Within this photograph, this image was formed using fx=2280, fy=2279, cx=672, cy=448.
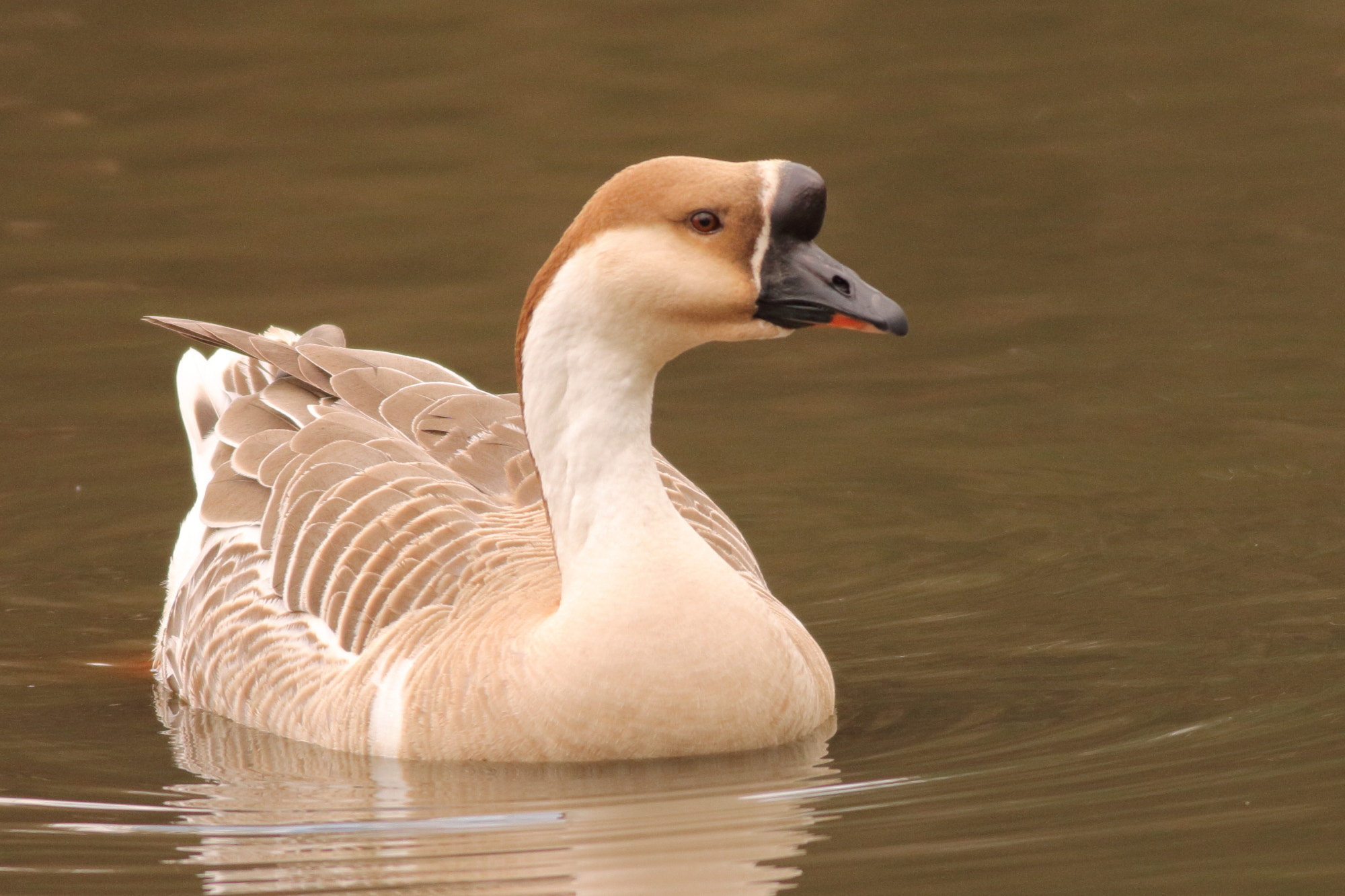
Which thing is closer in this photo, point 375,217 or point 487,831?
point 487,831

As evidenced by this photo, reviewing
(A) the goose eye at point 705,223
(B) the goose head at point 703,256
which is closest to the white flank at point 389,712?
(B) the goose head at point 703,256

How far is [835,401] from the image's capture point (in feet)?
41.3

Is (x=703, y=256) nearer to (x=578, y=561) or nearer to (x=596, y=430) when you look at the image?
(x=596, y=430)

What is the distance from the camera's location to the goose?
25.6 ft

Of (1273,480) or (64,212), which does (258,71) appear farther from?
(1273,480)

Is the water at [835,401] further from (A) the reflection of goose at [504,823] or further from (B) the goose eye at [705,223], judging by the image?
(B) the goose eye at [705,223]

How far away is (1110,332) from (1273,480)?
2283 mm

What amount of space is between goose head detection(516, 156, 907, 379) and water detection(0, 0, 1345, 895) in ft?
5.21

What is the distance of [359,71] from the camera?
18.6 meters

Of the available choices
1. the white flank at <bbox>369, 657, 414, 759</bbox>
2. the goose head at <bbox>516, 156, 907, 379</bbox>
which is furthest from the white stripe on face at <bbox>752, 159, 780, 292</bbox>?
the white flank at <bbox>369, 657, 414, 759</bbox>

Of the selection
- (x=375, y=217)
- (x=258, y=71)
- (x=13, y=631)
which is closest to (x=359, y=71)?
(x=258, y=71)

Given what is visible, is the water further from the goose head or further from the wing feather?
the goose head

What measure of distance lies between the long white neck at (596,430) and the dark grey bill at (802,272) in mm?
446

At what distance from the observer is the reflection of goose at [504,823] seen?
6945 mm
